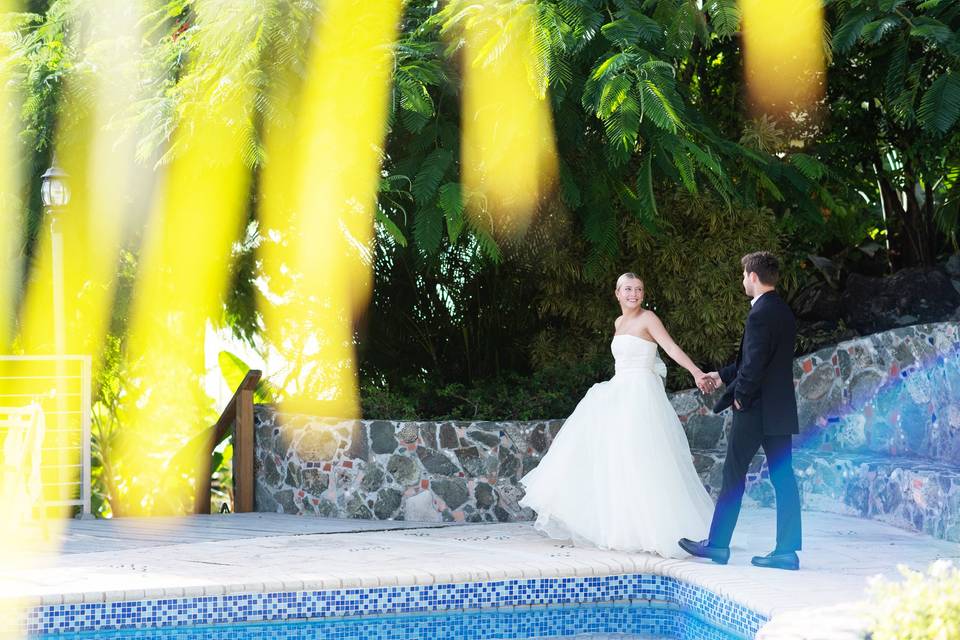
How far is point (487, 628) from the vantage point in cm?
610

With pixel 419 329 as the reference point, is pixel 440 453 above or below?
below

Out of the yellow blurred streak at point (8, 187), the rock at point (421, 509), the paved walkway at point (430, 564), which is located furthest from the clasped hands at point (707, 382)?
the yellow blurred streak at point (8, 187)

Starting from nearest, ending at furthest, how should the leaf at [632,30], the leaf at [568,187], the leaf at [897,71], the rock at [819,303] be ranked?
the leaf at [632,30] → the leaf at [897,71] → the leaf at [568,187] → the rock at [819,303]

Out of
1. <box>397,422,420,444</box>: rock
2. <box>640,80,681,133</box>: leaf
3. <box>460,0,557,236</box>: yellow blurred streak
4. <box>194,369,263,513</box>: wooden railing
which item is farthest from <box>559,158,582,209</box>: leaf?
<box>194,369,263,513</box>: wooden railing

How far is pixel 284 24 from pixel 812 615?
4.48m

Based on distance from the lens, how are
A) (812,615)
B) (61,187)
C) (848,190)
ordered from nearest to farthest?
1. (812,615)
2. (61,187)
3. (848,190)

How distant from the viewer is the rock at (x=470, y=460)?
9.20m

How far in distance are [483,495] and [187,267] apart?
11.7 ft

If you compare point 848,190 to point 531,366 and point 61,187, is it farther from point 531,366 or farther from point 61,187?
point 61,187

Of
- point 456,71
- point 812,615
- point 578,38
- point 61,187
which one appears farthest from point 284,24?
point 812,615

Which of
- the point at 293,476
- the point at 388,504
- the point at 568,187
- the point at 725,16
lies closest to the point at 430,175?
the point at 568,187

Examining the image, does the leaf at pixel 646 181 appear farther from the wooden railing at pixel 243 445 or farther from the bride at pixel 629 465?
the wooden railing at pixel 243 445

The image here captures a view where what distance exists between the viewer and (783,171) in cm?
880

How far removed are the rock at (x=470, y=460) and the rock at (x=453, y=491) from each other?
106 mm
